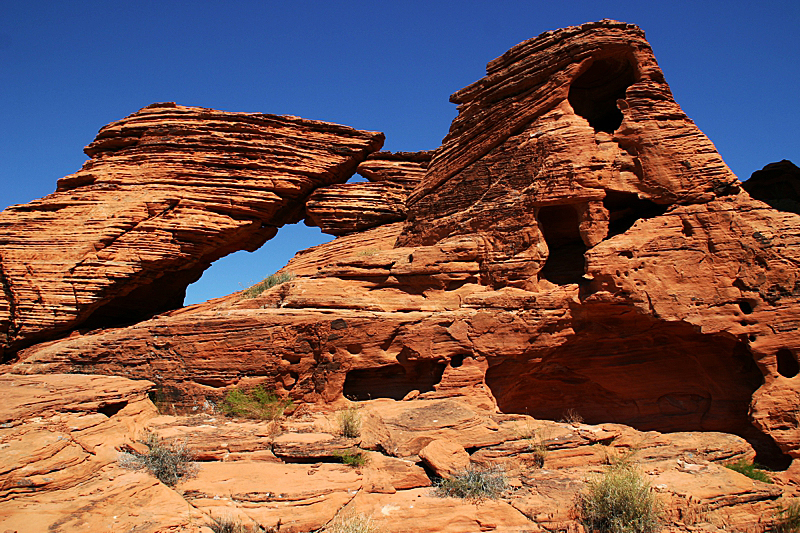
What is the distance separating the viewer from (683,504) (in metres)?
8.47

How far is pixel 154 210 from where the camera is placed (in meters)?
15.7

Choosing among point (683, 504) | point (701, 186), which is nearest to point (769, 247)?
point (701, 186)

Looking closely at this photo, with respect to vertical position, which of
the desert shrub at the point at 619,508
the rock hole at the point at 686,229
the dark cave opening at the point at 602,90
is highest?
the dark cave opening at the point at 602,90

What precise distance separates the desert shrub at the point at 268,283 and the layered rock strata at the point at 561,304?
2.12m

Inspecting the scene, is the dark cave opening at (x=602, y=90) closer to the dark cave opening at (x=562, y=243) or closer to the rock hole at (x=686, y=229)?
the dark cave opening at (x=562, y=243)

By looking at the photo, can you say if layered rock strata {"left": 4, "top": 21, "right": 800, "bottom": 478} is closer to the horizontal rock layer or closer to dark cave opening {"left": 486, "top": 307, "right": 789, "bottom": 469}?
dark cave opening {"left": 486, "top": 307, "right": 789, "bottom": 469}

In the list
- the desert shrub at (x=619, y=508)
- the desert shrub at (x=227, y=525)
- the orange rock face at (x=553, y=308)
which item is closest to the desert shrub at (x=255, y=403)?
the orange rock face at (x=553, y=308)

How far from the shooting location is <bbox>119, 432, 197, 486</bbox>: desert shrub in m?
8.33

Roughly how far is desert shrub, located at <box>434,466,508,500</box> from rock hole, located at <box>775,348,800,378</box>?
20.2 feet

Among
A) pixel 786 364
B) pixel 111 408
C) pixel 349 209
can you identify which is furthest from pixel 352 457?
pixel 349 209

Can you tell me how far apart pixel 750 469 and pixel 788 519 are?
151 cm

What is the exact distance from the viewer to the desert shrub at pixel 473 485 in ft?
27.9

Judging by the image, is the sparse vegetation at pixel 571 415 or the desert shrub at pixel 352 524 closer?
the desert shrub at pixel 352 524

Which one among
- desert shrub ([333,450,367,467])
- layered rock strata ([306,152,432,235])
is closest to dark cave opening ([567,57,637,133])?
layered rock strata ([306,152,432,235])
